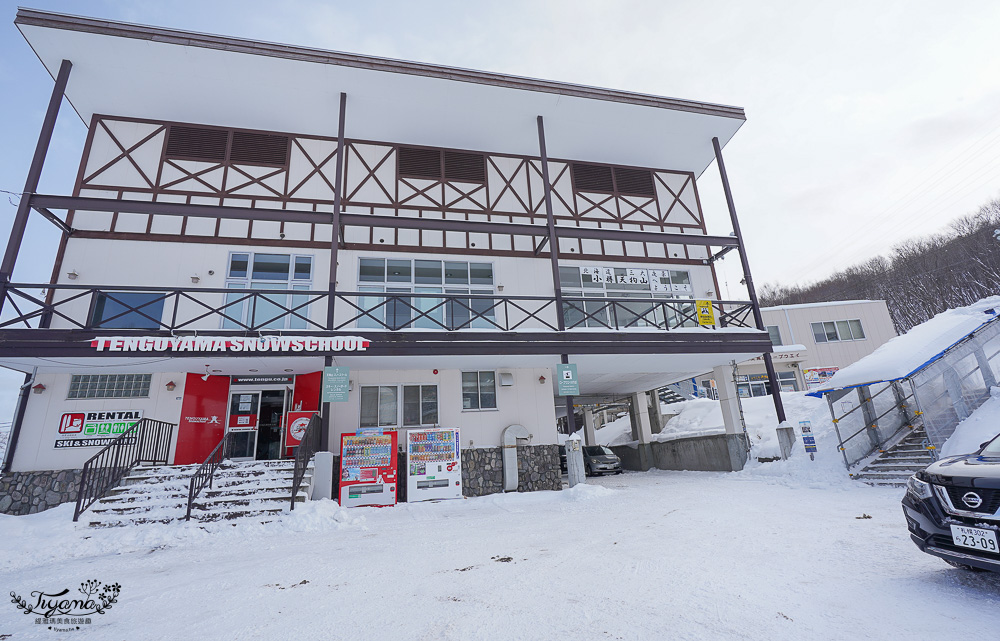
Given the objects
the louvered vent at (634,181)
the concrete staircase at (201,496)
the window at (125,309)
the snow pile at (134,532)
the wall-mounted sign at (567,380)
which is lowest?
the snow pile at (134,532)

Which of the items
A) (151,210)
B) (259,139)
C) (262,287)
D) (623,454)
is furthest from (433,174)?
(623,454)

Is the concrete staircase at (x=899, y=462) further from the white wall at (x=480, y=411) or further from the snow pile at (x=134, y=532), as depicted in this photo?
the snow pile at (x=134, y=532)

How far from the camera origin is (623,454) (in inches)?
880

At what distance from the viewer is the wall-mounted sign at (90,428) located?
10922 mm

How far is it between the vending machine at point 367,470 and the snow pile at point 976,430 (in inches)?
460

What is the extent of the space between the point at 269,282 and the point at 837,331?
3126 centimetres

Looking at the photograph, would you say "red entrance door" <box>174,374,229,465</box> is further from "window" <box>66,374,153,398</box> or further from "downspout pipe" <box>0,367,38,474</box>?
"downspout pipe" <box>0,367,38,474</box>

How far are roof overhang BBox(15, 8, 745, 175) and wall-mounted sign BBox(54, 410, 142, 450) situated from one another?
8759 millimetres

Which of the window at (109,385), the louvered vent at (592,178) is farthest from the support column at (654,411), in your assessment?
→ the window at (109,385)

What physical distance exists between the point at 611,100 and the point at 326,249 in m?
9.68

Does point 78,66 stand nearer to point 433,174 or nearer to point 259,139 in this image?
point 259,139

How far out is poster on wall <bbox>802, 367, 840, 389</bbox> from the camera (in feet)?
81.7

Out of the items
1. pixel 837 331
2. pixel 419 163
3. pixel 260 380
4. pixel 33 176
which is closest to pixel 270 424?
pixel 260 380

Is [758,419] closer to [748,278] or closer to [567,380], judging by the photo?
[748,278]
